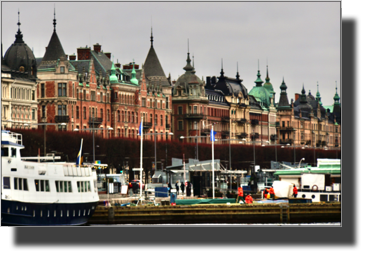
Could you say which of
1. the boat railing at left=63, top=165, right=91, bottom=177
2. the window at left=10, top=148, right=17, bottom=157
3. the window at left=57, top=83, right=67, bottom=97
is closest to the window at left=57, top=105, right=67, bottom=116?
the window at left=57, top=83, right=67, bottom=97

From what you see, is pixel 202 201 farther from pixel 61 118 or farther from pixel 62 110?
pixel 62 110

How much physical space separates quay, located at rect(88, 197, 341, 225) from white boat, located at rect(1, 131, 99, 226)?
2.55 meters

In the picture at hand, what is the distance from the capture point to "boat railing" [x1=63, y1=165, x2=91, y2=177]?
4412 centimetres

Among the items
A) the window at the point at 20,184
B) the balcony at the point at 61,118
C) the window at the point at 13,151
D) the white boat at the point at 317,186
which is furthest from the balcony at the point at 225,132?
the window at the point at 20,184

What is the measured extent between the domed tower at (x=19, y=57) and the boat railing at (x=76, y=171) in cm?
5500

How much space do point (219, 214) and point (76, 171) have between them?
7.72m

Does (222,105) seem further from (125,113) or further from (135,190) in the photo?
(135,190)

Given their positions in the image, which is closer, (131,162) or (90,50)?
(131,162)

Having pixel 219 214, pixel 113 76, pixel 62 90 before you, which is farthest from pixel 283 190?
pixel 113 76

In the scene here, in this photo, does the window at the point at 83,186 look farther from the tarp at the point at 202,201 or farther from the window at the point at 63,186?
the tarp at the point at 202,201

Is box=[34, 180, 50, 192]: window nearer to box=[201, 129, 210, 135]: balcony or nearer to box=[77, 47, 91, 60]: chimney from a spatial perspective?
box=[77, 47, 91, 60]: chimney
